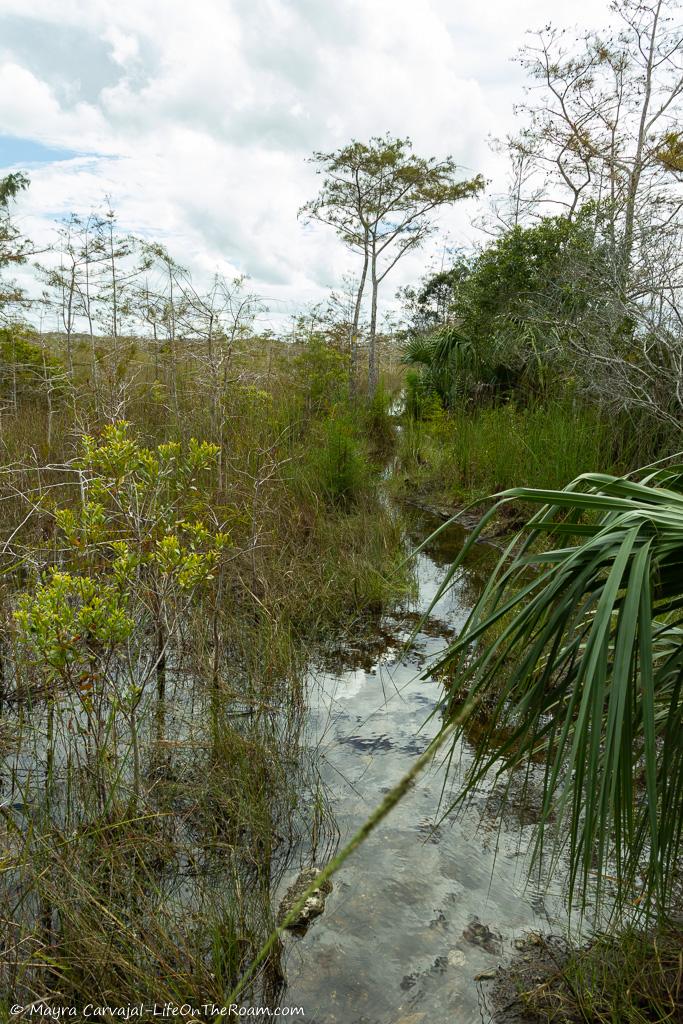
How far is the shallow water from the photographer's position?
181cm

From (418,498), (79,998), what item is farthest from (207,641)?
(418,498)

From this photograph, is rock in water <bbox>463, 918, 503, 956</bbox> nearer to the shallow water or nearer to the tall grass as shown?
the shallow water

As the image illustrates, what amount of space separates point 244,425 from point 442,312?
12337 mm

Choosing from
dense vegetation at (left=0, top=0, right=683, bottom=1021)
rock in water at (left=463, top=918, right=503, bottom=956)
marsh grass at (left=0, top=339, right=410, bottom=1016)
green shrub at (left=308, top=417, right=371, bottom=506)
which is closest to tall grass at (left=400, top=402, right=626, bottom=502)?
dense vegetation at (left=0, top=0, right=683, bottom=1021)

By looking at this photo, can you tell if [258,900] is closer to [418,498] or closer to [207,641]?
[207,641]

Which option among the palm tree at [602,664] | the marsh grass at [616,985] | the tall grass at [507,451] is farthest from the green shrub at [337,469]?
the palm tree at [602,664]

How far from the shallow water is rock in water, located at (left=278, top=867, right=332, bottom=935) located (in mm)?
28

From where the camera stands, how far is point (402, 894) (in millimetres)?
2188

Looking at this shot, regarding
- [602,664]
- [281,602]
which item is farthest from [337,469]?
[602,664]

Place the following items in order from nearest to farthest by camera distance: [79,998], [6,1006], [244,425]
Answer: [6,1006]
[79,998]
[244,425]

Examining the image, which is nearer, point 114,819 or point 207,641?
point 114,819

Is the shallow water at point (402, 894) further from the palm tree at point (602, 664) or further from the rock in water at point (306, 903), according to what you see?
the palm tree at point (602, 664)

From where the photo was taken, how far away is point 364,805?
103 inches

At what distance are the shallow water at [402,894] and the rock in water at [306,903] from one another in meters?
0.03
